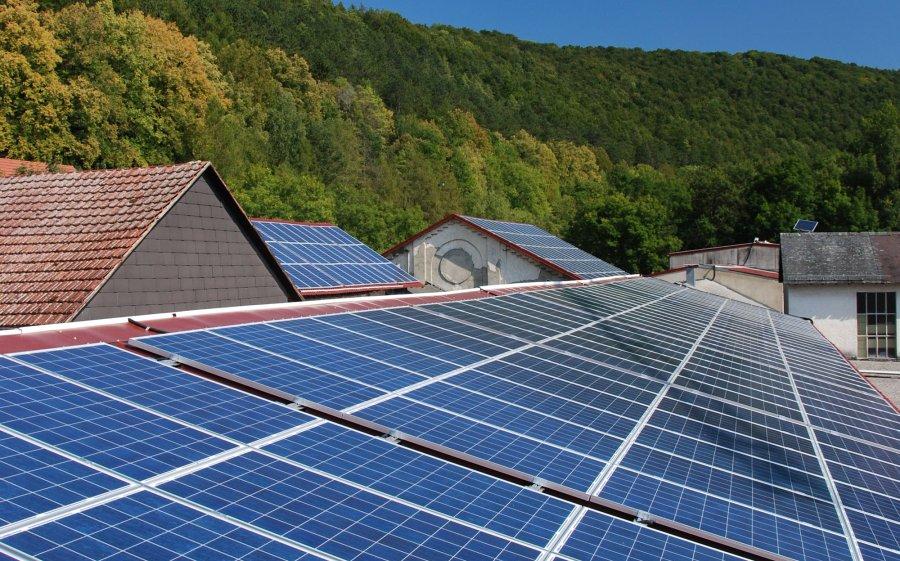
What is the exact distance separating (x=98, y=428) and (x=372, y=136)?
99.9 meters

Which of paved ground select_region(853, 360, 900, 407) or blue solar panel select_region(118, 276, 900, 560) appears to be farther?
paved ground select_region(853, 360, 900, 407)

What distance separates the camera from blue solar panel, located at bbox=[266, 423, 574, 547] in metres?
5.18

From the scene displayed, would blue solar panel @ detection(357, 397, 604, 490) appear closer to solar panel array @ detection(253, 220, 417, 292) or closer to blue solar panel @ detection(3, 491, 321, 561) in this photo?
blue solar panel @ detection(3, 491, 321, 561)

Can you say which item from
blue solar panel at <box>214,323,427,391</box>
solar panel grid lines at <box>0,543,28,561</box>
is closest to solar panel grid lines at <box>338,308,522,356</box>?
blue solar panel at <box>214,323,427,391</box>

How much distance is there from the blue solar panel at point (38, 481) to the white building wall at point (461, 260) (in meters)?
36.9

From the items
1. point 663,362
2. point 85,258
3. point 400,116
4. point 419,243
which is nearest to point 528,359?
point 663,362

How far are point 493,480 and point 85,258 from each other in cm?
1215

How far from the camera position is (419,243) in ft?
152

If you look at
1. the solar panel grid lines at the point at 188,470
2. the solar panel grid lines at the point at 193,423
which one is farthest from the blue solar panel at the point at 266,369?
the solar panel grid lines at the point at 188,470

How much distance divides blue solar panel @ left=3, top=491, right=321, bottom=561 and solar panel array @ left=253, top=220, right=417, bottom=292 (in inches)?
769

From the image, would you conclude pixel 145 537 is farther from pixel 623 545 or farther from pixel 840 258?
pixel 840 258

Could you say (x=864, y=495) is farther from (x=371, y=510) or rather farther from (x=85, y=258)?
(x=85, y=258)

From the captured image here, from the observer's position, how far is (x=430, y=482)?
18.3 ft

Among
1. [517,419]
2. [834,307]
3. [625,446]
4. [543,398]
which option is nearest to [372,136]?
[834,307]
